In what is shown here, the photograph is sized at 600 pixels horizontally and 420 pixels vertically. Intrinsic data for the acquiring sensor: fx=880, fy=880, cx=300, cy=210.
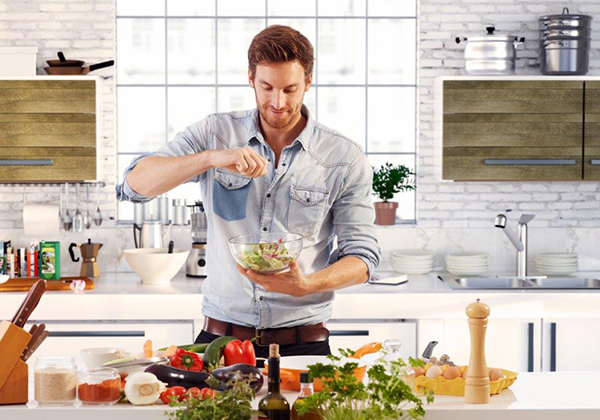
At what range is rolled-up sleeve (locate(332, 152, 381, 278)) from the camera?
128 inches

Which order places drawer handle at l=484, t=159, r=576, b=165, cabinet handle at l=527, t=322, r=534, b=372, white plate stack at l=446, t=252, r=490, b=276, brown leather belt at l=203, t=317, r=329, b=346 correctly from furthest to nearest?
white plate stack at l=446, t=252, r=490, b=276 < drawer handle at l=484, t=159, r=576, b=165 < cabinet handle at l=527, t=322, r=534, b=372 < brown leather belt at l=203, t=317, r=329, b=346

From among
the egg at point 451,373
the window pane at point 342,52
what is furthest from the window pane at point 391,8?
the egg at point 451,373

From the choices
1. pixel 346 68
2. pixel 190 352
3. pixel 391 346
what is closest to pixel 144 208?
pixel 346 68

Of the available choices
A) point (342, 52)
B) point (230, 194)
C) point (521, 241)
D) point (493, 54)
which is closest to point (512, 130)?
point (493, 54)

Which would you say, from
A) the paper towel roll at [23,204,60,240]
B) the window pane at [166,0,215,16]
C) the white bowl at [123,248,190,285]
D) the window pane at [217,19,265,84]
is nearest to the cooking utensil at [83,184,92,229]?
the paper towel roll at [23,204,60,240]

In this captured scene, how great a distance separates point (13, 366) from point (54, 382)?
128 mm

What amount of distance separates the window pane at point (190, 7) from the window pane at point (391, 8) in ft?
3.66

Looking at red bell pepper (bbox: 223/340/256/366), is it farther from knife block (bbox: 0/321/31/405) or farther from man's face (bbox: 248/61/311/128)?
man's face (bbox: 248/61/311/128)

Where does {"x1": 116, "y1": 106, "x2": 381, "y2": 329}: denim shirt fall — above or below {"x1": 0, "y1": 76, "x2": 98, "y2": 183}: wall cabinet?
below

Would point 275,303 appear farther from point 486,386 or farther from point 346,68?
point 346,68

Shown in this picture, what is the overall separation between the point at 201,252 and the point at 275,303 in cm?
236

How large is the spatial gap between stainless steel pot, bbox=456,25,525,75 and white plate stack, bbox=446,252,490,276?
3.90 feet

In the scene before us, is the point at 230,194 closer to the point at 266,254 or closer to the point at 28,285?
A: the point at 266,254

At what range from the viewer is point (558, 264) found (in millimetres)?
5812
